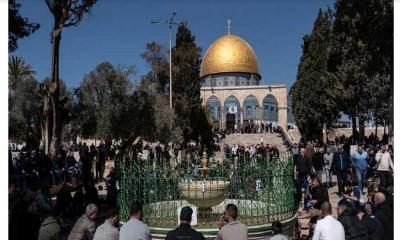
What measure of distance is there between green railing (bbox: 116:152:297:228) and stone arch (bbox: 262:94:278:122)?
47.0m

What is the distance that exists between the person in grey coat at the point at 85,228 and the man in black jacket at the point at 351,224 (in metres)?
2.95

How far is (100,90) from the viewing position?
75.3 ft

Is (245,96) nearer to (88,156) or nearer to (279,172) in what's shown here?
(88,156)

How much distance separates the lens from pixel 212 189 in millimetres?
8141

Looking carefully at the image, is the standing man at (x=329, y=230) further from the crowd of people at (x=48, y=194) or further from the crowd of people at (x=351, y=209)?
the crowd of people at (x=48, y=194)

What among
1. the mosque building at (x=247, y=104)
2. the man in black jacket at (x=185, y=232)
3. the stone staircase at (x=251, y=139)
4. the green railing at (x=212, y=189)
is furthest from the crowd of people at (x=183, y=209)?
the mosque building at (x=247, y=104)

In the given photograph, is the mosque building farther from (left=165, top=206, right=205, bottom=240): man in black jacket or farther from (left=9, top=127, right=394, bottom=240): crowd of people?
(left=165, top=206, right=205, bottom=240): man in black jacket

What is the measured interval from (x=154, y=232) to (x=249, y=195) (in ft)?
6.69

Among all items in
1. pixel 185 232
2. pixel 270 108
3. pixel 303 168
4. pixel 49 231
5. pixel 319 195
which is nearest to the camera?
pixel 185 232

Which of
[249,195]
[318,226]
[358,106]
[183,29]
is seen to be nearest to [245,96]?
[183,29]

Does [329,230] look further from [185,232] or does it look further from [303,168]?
[303,168]

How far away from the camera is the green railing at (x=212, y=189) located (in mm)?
8211

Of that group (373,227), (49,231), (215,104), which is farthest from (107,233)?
(215,104)

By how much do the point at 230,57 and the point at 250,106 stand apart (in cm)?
844
